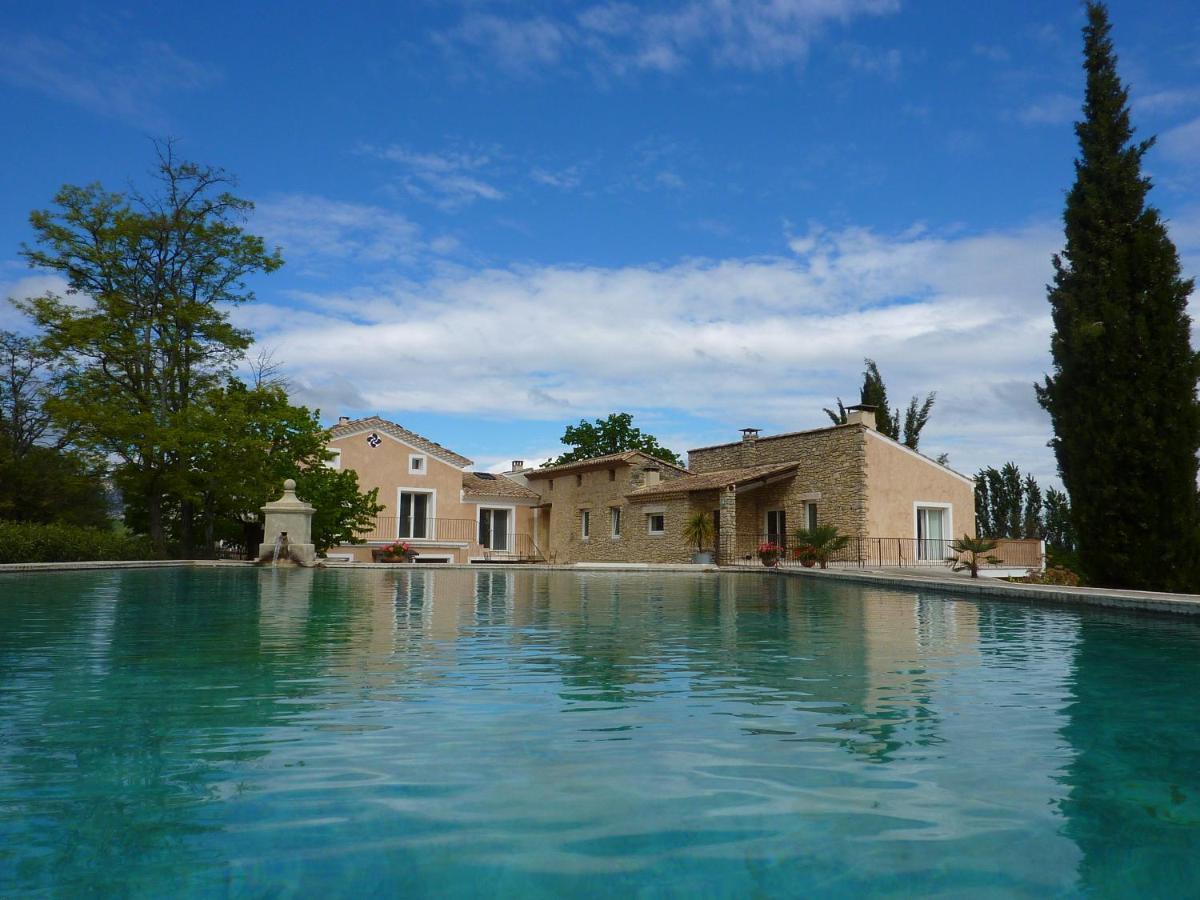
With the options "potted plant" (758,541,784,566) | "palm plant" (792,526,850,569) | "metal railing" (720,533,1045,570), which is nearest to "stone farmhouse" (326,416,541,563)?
"metal railing" (720,533,1045,570)

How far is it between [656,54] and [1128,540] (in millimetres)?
13475

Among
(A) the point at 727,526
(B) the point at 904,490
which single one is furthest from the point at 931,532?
(A) the point at 727,526

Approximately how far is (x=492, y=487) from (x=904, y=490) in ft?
57.7

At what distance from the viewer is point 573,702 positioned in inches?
226

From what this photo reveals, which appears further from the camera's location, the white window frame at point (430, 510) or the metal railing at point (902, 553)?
the white window frame at point (430, 510)

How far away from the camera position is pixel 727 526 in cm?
2994

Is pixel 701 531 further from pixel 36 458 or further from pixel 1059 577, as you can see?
pixel 36 458

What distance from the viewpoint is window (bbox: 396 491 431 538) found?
35094 millimetres

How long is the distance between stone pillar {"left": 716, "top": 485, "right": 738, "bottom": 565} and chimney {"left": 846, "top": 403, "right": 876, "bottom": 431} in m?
4.57

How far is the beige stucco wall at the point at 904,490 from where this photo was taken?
2859cm

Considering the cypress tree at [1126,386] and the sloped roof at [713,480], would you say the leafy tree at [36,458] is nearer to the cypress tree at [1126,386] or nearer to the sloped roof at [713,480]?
the sloped roof at [713,480]

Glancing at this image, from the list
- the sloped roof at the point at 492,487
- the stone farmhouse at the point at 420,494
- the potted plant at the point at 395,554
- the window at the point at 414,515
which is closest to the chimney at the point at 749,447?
the stone farmhouse at the point at 420,494

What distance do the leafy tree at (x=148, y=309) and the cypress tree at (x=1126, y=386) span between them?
23851mm

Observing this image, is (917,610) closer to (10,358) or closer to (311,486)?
(311,486)
